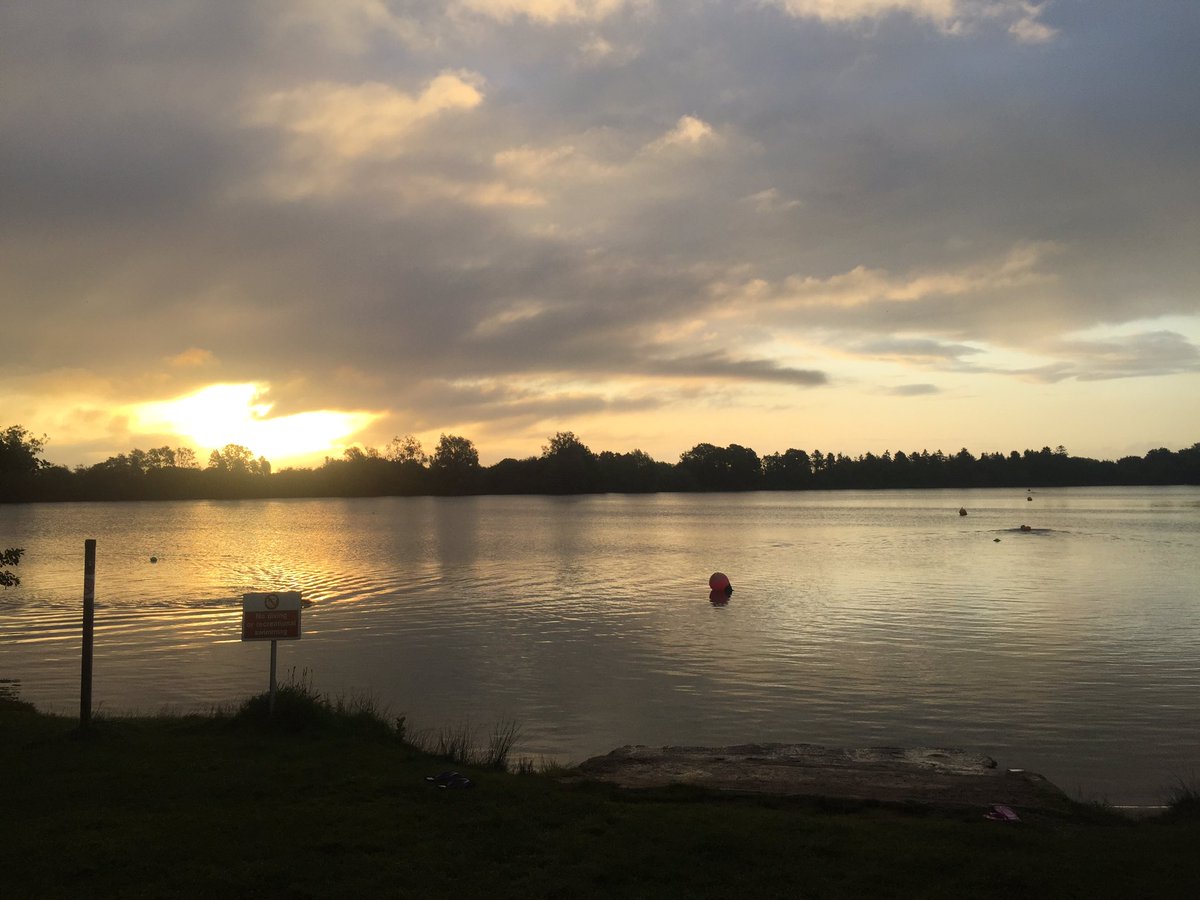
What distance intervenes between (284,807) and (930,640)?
732 inches

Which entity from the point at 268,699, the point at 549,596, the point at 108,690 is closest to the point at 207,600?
the point at 549,596

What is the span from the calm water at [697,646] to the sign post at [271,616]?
4.12 metres

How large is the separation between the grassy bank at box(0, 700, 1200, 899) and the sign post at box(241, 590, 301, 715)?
183 centimetres

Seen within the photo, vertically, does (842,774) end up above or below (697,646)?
above

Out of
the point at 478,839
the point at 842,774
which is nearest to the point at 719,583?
the point at 842,774

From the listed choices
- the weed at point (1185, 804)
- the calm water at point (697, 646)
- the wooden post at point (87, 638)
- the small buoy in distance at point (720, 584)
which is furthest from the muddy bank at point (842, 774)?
the small buoy in distance at point (720, 584)

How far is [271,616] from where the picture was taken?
424 inches

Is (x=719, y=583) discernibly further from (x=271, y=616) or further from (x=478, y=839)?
(x=478, y=839)

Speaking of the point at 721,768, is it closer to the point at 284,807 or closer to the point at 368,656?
the point at 284,807

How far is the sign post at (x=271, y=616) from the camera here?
10.6 m

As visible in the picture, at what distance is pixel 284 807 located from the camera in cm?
753

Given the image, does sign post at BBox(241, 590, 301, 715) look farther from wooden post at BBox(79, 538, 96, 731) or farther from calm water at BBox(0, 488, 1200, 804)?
calm water at BBox(0, 488, 1200, 804)

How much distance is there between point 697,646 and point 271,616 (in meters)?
13.0

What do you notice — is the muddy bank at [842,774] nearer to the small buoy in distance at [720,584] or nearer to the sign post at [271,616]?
the sign post at [271,616]
